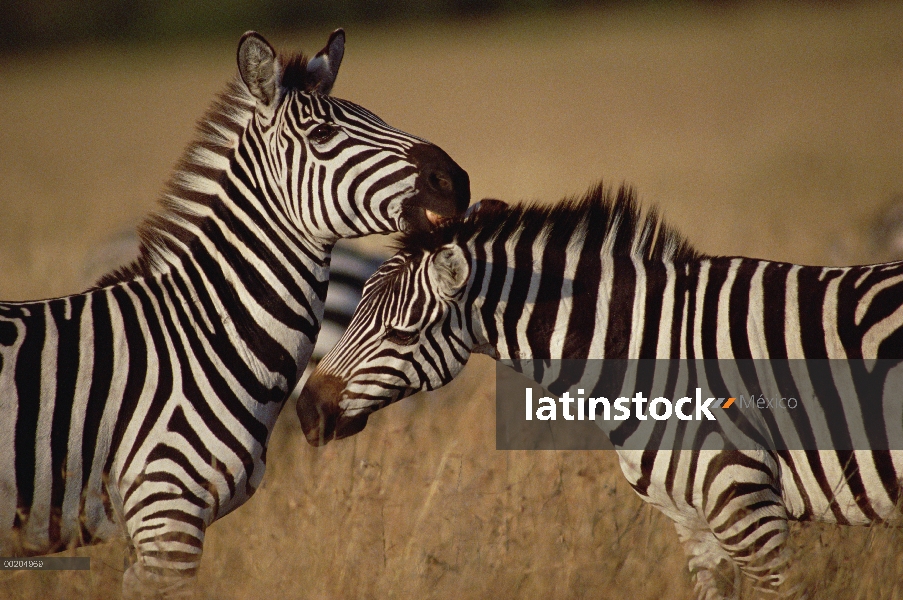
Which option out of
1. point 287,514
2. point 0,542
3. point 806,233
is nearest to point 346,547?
point 287,514

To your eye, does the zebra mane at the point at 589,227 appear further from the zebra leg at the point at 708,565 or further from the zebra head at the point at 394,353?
the zebra leg at the point at 708,565

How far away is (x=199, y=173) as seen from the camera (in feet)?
14.8

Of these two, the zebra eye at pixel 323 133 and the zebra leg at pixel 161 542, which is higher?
the zebra eye at pixel 323 133

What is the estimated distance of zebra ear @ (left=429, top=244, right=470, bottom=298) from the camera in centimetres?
410

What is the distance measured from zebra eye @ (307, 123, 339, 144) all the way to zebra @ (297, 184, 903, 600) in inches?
25.9

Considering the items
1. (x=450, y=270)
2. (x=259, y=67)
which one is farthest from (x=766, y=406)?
(x=259, y=67)

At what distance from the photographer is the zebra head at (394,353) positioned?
4242 millimetres

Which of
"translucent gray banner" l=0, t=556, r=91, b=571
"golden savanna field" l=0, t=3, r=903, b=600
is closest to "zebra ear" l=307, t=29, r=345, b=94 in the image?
"golden savanna field" l=0, t=3, r=903, b=600

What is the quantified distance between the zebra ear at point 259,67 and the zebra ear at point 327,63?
258mm

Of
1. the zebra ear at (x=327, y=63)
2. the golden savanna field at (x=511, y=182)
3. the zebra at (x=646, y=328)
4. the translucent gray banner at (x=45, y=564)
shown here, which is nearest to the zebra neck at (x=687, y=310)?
the zebra at (x=646, y=328)

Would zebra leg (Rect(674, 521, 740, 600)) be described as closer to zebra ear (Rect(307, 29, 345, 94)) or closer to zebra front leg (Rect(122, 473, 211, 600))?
zebra front leg (Rect(122, 473, 211, 600))

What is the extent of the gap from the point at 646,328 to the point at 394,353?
1.20m

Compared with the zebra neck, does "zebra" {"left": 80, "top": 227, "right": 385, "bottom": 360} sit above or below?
above

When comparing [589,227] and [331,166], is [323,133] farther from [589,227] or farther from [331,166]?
[589,227]
